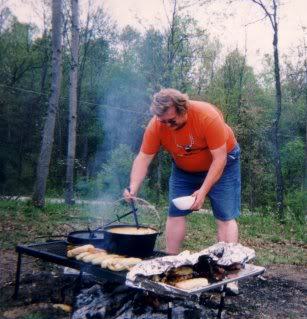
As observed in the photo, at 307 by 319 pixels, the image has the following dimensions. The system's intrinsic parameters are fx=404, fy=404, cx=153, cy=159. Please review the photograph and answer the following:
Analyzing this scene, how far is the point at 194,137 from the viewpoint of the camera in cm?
333

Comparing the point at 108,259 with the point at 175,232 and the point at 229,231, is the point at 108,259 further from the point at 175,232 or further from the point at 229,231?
the point at 229,231

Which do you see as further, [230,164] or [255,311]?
[230,164]

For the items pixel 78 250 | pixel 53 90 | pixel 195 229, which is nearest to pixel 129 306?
pixel 78 250

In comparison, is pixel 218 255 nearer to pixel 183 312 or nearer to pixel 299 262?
pixel 183 312

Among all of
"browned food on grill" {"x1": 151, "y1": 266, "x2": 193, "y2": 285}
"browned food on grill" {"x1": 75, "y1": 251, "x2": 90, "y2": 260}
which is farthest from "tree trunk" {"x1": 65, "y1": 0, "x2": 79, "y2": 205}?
"browned food on grill" {"x1": 151, "y1": 266, "x2": 193, "y2": 285}

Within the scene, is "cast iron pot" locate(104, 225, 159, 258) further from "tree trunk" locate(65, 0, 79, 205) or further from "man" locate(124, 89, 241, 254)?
"tree trunk" locate(65, 0, 79, 205)

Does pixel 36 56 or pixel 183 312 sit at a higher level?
pixel 36 56

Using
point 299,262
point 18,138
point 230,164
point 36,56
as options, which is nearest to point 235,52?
point 36,56

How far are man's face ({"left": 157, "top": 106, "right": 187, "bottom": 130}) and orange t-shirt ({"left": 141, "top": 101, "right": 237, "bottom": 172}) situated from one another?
0.22 feet

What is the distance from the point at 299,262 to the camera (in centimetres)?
550

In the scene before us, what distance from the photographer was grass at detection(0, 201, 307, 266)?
5773 millimetres

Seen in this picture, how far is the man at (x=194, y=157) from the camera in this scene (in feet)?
10.4

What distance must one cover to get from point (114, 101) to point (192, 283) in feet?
81.1

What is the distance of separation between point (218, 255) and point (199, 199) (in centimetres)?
49
